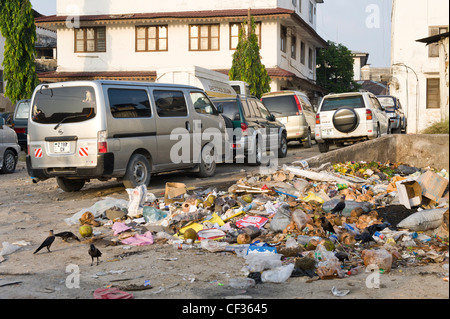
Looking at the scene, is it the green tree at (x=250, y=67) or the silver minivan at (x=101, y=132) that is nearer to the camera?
the silver minivan at (x=101, y=132)

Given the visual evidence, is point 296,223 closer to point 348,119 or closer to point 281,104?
point 348,119

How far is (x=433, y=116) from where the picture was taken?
3412cm

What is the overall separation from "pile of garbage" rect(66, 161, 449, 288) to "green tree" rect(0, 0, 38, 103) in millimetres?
19513

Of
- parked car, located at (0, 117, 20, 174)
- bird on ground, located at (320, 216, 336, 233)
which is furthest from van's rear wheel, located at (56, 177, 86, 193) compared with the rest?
bird on ground, located at (320, 216, 336, 233)

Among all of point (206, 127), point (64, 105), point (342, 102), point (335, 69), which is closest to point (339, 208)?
point (64, 105)

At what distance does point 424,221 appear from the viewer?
624cm

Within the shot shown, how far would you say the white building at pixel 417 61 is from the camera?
112 feet

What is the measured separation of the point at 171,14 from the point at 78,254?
27.6 metres

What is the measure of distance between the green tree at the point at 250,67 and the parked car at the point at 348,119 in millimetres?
10155

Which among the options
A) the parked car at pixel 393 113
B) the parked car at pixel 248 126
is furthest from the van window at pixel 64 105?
the parked car at pixel 393 113

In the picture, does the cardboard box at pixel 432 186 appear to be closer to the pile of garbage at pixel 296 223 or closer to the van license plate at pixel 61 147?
the pile of garbage at pixel 296 223

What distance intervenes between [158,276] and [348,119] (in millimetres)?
12328

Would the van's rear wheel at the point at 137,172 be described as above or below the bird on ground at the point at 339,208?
above
